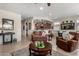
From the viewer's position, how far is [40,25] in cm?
215

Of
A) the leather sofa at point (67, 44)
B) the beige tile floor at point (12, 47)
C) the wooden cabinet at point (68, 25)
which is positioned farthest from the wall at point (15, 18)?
the wooden cabinet at point (68, 25)

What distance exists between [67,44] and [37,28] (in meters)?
0.94

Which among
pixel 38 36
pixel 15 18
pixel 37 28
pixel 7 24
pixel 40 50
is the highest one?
pixel 15 18

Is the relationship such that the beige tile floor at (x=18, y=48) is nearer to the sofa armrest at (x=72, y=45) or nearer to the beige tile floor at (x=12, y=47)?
the beige tile floor at (x=12, y=47)

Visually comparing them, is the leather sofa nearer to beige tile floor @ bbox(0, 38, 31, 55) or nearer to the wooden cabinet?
the wooden cabinet

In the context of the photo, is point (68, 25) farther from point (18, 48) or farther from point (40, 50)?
point (18, 48)

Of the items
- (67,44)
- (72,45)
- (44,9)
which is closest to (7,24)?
(44,9)

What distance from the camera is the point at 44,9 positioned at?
2.10 m

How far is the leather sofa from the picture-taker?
219 cm

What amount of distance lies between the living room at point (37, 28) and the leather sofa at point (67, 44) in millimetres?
25

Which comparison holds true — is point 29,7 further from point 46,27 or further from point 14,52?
point 14,52

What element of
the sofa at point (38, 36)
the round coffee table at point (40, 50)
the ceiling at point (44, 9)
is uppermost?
the ceiling at point (44, 9)

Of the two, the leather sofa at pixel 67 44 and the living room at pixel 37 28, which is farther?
the leather sofa at pixel 67 44

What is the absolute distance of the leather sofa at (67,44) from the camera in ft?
7.18
